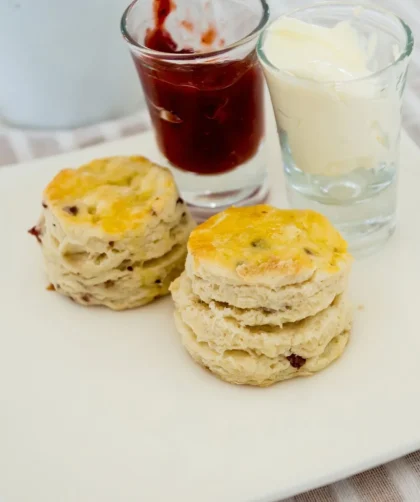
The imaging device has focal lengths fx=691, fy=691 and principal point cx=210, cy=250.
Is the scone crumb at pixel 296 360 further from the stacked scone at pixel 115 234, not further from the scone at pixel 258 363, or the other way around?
the stacked scone at pixel 115 234

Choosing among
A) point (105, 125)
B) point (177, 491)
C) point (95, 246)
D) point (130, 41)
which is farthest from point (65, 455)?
point (105, 125)

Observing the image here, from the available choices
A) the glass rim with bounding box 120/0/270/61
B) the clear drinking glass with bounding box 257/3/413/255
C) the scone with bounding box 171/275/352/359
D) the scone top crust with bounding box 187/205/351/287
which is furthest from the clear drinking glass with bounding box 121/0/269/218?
the scone with bounding box 171/275/352/359

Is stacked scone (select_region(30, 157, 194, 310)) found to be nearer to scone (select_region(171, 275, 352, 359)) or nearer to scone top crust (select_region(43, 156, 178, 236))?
scone top crust (select_region(43, 156, 178, 236))

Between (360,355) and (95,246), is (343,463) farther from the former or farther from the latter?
(95,246)

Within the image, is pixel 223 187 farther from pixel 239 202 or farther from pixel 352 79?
pixel 352 79

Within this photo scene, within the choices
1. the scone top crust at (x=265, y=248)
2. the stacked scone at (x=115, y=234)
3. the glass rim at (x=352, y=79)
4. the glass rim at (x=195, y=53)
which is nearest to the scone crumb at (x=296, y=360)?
the scone top crust at (x=265, y=248)
